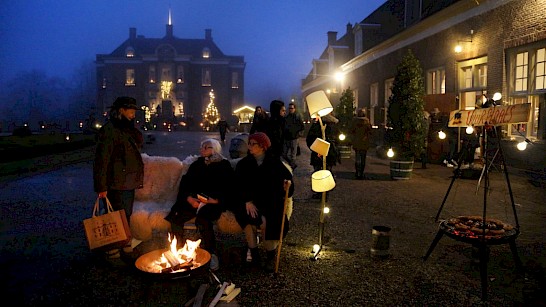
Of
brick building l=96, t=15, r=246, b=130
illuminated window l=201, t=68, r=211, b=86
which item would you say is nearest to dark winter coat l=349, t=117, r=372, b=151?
brick building l=96, t=15, r=246, b=130

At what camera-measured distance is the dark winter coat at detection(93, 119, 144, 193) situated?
5.18 m

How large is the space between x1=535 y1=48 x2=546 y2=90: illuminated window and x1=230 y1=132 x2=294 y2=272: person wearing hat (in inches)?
425

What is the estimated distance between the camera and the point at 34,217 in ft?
26.1

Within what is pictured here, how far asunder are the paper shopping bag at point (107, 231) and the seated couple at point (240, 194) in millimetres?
632

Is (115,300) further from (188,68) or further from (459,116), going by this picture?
(188,68)

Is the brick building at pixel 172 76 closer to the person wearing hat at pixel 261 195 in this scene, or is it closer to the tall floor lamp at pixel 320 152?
the tall floor lamp at pixel 320 152

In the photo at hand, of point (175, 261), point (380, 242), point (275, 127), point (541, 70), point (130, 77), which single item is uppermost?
point (130, 77)

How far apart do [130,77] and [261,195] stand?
2562 inches

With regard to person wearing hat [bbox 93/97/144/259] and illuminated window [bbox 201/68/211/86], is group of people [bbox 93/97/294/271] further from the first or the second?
illuminated window [bbox 201/68/211/86]

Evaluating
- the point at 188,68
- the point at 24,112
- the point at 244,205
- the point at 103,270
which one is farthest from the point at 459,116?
the point at 24,112

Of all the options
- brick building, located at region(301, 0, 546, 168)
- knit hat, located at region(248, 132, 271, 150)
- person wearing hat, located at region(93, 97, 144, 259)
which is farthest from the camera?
brick building, located at region(301, 0, 546, 168)

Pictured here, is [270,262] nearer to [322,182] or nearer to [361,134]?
[322,182]

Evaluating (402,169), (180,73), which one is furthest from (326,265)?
(180,73)

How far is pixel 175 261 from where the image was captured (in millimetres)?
4172
